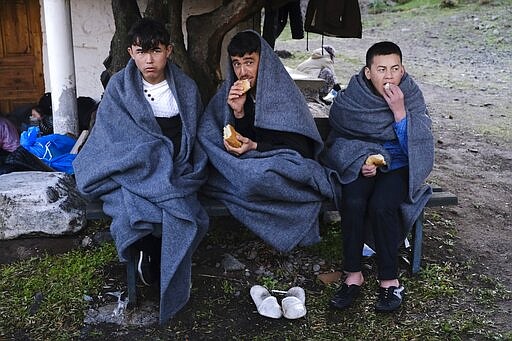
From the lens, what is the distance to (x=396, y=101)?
3508 mm

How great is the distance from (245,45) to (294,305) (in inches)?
61.3

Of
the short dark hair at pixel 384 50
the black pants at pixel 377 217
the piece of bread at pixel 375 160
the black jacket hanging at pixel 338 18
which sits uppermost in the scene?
the black jacket hanging at pixel 338 18

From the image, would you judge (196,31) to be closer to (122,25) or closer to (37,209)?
(122,25)

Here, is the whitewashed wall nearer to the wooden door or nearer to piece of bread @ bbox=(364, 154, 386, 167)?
the wooden door

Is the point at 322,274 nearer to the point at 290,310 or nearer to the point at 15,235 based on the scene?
the point at 290,310

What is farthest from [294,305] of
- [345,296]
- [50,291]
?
[50,291]

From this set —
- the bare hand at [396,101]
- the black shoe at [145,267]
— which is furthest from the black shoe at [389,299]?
the black shoe at [145,267]

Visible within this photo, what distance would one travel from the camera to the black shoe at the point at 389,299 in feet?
11.1

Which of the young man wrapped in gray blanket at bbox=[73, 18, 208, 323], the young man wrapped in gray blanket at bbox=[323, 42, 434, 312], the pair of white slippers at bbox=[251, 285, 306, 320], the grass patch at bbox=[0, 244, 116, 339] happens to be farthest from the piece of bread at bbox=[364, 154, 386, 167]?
the grass patch at bbox=[0, 244, 116, 339]

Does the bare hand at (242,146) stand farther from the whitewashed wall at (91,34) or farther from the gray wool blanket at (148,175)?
the whitewashed wall at (91,34)

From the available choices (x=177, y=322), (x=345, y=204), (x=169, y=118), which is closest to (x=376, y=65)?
(x=345, y=204)

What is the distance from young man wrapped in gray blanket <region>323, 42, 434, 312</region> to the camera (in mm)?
3457

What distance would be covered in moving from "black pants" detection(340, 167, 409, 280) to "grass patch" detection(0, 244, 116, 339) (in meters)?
1.57

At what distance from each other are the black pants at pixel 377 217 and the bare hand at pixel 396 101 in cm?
36
